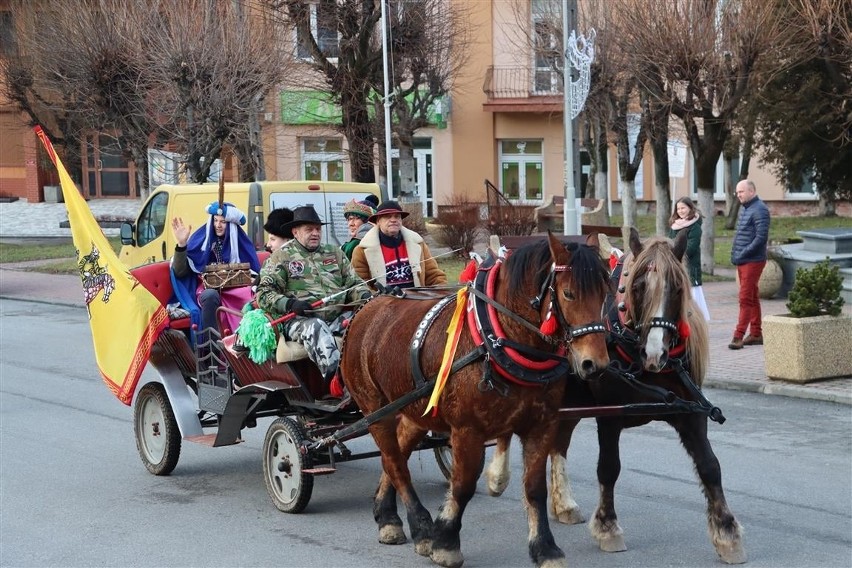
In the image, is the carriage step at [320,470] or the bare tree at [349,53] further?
the bare tree at [349,53]

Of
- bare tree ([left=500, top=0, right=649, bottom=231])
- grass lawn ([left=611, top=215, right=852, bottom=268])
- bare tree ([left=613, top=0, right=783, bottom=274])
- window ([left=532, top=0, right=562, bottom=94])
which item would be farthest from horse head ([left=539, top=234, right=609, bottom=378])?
window ([left=532, top=0, right=562, bottom=94])

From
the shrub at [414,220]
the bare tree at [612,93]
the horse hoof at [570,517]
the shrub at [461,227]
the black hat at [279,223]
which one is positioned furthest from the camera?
the bare tree at [612,93]

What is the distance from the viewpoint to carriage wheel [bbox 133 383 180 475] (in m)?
8.63

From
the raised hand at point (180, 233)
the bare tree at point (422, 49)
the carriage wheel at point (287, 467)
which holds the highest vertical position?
the bare tree at point (422, 49)

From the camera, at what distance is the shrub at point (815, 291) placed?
11734 millimetres

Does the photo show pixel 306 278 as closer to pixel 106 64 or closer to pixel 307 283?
pixel 307 283

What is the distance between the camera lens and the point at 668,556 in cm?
634

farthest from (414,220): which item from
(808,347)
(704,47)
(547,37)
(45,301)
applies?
(808,347)

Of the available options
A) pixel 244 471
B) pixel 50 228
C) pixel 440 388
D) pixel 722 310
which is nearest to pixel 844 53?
pixel 722 310

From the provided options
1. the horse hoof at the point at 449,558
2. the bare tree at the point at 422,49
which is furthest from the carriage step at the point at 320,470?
the bare tree at the point at 422,49

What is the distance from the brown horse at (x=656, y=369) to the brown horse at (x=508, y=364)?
21.0 inches

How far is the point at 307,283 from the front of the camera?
7.73 metres

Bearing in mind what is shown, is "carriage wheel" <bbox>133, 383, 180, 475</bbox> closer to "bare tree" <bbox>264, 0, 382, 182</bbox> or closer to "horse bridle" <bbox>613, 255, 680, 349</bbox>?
"horse bridle" <bbox>613, 255, 680, 349</bbox>

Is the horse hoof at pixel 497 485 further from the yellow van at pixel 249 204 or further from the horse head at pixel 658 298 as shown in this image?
the yellow van at pixel 249 204
